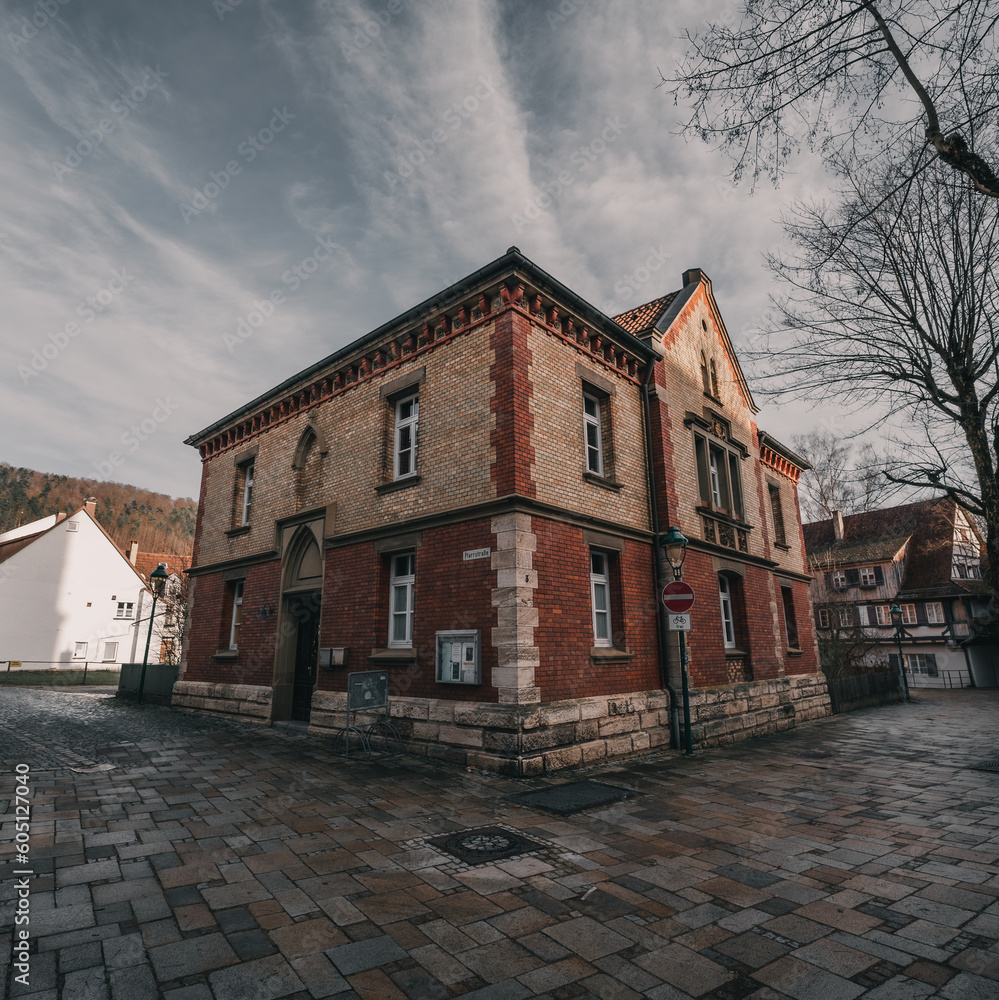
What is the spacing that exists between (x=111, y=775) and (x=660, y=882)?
704 cm

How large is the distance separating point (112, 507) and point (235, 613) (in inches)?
2496

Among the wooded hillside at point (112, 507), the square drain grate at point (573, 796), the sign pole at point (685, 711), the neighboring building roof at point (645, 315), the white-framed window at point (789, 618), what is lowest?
the square drain grate at point (573, 796)

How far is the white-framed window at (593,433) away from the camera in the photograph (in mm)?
11023

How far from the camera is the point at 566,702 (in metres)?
8.66

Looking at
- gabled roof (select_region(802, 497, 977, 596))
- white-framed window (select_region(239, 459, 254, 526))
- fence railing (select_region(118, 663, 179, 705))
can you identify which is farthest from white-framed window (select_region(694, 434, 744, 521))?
gabled roof (select_region(802, 497, 977, 596))

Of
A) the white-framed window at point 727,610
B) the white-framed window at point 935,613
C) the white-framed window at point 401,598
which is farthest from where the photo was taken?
the white-framed window at point 935,613

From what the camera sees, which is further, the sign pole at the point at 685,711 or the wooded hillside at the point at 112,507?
the wooded hillside at the point at 112,507

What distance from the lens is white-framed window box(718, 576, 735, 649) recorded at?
45.3 ft

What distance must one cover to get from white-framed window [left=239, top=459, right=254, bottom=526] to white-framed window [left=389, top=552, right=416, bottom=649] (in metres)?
6.58

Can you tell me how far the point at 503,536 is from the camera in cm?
871

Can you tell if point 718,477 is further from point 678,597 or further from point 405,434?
point 405,434

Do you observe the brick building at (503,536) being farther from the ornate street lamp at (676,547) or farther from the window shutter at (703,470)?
the ornate street lamp at (676,547)

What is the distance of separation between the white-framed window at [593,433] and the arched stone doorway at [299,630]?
6230 millimetres

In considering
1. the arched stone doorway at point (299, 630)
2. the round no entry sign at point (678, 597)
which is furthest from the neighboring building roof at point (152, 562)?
the round no entry sign at point (678, 597)
